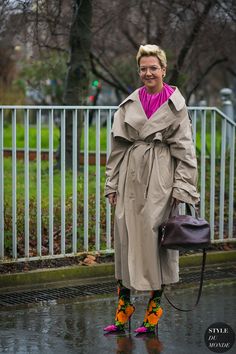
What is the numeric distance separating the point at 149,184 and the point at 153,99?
618mm

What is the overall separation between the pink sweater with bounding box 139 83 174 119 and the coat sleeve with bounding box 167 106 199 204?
0.53 ft

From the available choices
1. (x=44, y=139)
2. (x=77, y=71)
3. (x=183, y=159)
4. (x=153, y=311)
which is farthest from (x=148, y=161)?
(x=44, y=139)

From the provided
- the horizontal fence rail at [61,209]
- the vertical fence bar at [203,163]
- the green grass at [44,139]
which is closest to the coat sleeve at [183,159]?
the horizontal fence rail at [61,209]

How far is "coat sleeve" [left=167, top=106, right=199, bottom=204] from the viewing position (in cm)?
571

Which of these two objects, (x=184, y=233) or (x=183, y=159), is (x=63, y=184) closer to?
(x=183, y=159)

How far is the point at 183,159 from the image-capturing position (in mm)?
5750

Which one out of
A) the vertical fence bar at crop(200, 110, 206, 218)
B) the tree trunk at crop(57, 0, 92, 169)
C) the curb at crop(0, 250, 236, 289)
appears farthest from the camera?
the tree trunk at crop(57, 0, 92, 169)

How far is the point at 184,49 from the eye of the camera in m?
11.6

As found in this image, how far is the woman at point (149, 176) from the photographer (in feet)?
18.8

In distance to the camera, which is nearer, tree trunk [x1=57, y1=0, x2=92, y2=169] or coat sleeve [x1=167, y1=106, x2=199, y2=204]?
coat sleeve [x1=167, y1=106, x2=199, y2=204]

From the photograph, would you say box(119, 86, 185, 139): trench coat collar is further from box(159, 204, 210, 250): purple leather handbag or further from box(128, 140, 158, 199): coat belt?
box(159, 204, 210, 250): purple leather handbag

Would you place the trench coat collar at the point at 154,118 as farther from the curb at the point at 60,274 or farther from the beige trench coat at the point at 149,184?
the curb at the point at 60,274

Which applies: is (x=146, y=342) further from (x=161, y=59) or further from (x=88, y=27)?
(x=88, y=27)

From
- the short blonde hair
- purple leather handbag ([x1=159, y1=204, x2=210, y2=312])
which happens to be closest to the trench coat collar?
the short blonde hair
